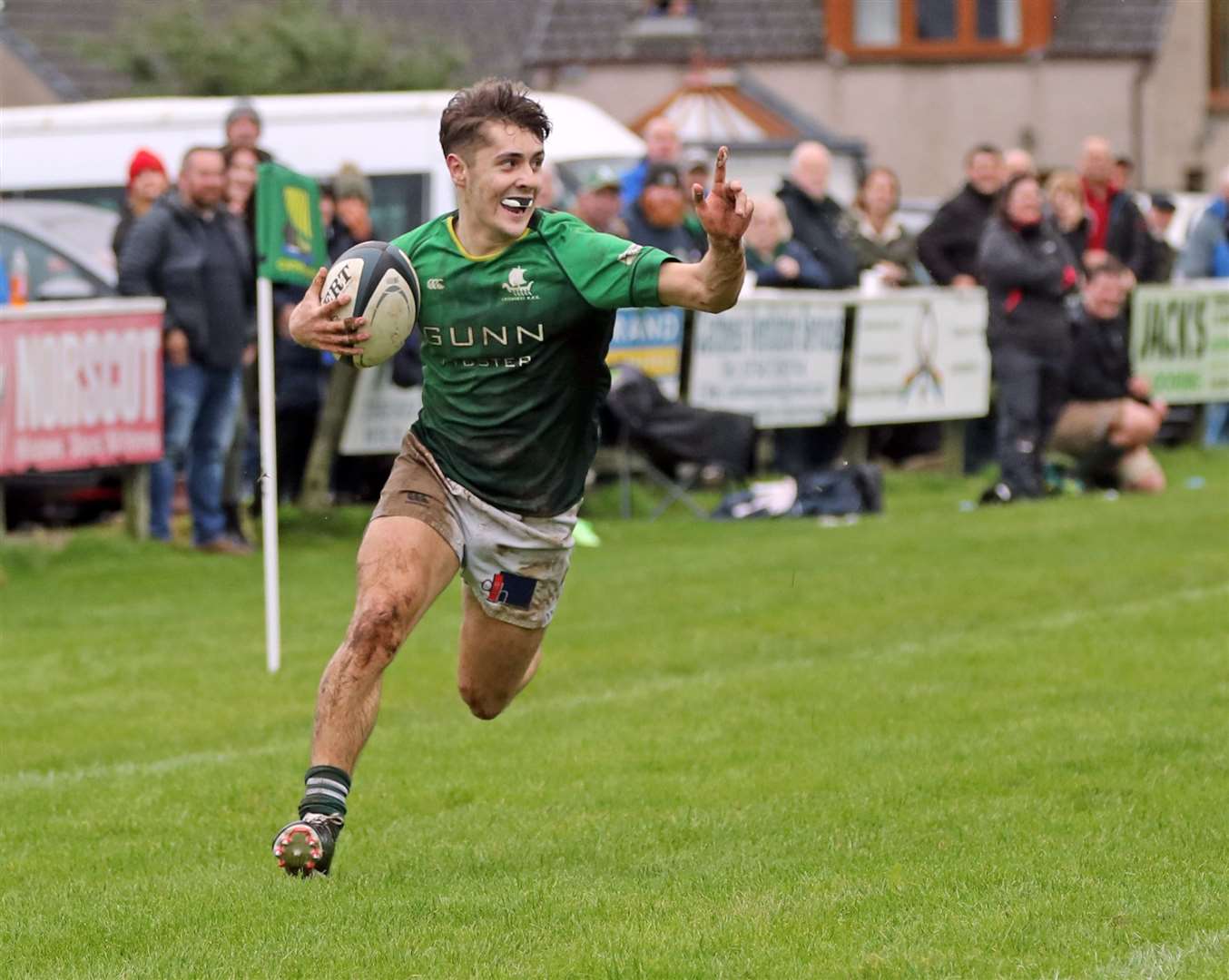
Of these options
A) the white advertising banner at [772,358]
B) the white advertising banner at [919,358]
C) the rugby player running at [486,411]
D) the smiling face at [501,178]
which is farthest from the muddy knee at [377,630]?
the white advertising banner at [919,358]

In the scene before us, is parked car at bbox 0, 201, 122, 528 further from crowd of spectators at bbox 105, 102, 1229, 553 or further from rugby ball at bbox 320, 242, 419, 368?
rugby ball at bbox 320, 242, 419, 368

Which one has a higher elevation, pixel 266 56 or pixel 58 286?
pixel 266 56

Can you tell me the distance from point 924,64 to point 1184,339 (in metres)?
18.9

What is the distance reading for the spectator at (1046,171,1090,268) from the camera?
19203 millimetres

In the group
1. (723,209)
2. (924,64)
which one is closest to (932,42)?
(924,64)

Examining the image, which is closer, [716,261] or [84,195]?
[716,261]

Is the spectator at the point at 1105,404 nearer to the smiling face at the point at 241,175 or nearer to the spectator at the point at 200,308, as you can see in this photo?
the smiling face at the point at 241,175

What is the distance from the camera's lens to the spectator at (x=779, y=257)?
17.7 m

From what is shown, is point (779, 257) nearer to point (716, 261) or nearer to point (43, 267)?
point (43, 267)

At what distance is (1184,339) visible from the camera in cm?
2139

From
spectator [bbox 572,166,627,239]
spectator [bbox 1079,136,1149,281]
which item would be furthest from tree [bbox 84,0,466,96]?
spectator [bbox 572,166,627,239]

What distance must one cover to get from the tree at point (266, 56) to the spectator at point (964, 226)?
743 inches

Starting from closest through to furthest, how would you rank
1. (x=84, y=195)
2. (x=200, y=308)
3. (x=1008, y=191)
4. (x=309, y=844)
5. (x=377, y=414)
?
1. (x=309, y=844)
2. (x=200, y=308)
3. (x=377, y=414)
4. (x=1008, y=191)
5. (x=84, y=195)

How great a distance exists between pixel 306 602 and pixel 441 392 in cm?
607
